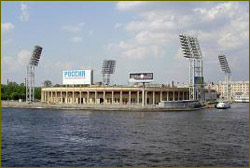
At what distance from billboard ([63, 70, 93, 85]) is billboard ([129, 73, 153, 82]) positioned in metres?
16.9

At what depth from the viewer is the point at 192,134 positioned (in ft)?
167

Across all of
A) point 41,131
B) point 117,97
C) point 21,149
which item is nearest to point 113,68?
point 117,97

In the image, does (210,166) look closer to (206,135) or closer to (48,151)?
(48,151)

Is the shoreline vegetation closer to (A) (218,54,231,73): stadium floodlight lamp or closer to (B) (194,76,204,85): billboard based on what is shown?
(B) (194,76,204,85): billboard

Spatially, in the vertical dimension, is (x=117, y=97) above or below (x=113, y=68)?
below

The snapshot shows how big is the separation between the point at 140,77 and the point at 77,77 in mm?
25013

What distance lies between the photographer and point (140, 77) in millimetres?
125188

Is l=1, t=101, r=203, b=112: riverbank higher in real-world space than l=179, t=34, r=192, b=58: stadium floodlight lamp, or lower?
lower

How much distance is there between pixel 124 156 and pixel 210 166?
308 inches

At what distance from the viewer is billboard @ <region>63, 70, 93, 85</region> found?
13625cm

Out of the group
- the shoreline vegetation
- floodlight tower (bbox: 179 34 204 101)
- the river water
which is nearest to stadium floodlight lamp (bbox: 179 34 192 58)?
floodlight tower (bbox: 179 34 204 101)

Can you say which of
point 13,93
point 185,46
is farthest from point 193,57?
point 13,93

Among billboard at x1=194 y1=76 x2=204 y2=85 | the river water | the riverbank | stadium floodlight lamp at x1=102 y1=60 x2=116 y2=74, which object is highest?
stadium floodlight lamp at x1=102 y1=60 x2=116 y2=74

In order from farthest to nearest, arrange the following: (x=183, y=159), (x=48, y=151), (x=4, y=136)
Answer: (x=4, y=136) < (x=48, y=151) < (x=183, y=159)
